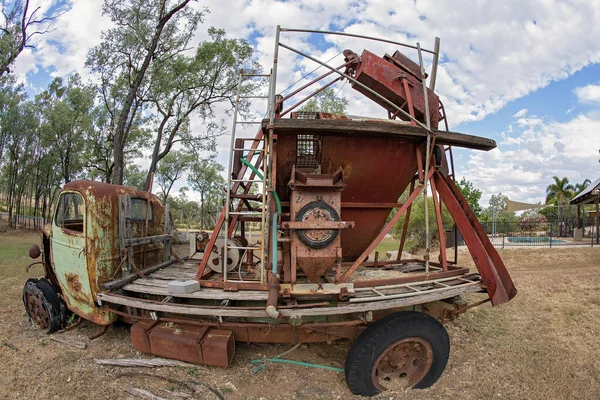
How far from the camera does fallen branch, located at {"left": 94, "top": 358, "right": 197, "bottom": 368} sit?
14.7 feet

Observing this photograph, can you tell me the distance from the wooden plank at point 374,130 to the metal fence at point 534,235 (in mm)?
12769

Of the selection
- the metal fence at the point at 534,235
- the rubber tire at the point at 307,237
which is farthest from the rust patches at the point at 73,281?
the metal fence at the point at 534,235

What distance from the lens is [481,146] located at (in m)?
5.24

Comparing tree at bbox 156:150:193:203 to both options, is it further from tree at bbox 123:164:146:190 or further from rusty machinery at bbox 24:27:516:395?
rusty machinery at bbox 24:27:516:395

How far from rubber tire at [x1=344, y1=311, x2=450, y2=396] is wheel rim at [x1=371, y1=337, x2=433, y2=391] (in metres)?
0.11

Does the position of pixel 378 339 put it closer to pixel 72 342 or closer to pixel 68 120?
pixel 72 342

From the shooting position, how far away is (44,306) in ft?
18.6

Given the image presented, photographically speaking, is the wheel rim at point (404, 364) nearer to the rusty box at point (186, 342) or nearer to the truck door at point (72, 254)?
the rusty box at point (186, 342)

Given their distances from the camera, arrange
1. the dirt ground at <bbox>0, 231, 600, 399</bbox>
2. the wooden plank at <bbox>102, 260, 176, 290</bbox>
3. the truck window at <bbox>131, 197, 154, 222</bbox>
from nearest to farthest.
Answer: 1. the dirt ground at <bbox>0, 231, 600, 399</bbox>
2. the wooden plank at <bbox>102, 260, 176, 290</bbox>
3. the truck window at <bbox>131, 197, 154, 222</bbox>

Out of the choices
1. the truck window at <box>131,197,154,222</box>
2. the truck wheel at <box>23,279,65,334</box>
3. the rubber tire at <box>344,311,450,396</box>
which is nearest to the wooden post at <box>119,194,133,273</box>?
the truck window at <box>131,197,154,222</box>

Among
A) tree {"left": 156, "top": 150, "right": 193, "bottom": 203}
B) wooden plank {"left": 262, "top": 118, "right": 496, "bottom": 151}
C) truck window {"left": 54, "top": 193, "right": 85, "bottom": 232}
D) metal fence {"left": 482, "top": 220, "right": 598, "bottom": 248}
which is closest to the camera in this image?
wooden plank {"left": 262, "top": 118, "right": 496, "bottom": 151}

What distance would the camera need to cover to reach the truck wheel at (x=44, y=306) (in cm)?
560

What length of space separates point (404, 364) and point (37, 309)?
5.96 m

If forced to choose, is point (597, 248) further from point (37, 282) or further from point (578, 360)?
point (37, 282)
